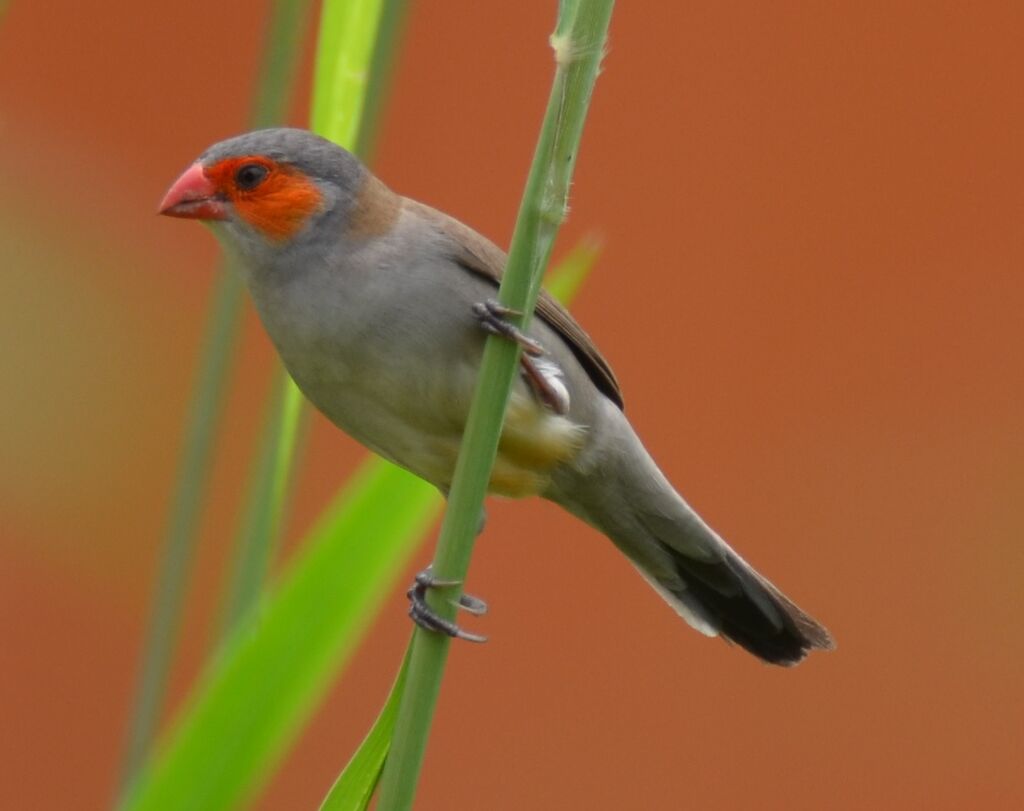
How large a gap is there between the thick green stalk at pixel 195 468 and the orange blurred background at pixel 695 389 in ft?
8.20

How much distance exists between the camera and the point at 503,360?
147 cm

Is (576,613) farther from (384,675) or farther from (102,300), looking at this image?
(102,300)

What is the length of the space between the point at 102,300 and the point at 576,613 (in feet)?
5.12

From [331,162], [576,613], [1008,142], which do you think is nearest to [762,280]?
[1008,142]

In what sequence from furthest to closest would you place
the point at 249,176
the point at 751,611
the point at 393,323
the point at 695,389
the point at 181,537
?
the point at 695,389 → the point at 751,611 → the point at 249,176 → the point at 393,323 → the point at 181,537

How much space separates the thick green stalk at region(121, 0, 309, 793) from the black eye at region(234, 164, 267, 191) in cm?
46

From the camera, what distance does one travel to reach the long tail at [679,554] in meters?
2.42

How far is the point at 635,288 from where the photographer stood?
4320mm

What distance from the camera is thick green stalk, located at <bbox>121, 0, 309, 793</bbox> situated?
166 cm

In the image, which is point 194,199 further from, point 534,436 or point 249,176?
point 534,436

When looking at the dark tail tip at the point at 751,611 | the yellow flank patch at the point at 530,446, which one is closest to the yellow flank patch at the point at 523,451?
the yellow flank patch at the point at 530,446

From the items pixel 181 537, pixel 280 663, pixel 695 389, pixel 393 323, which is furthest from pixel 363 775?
pixel 695 389

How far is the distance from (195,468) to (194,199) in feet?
1.92

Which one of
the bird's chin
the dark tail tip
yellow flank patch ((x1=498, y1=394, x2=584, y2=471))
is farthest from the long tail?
the bird's chin
